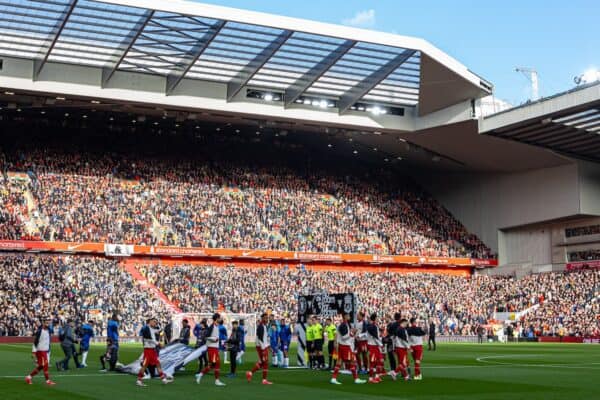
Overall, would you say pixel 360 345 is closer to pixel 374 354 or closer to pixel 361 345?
pixel 361 345

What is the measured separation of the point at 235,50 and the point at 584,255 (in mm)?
33582

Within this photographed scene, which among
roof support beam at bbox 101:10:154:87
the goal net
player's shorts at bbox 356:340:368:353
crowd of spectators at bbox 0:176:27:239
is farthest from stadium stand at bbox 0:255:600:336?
player's shorts at bbox 356:340:368:353

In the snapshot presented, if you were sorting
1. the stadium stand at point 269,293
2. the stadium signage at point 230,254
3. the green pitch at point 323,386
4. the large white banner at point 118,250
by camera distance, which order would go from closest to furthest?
the green pitch at point 323,386 < the stadium stand at point 269,293 < the stadium signage at point 230,254 < the large white banner at point 118,250

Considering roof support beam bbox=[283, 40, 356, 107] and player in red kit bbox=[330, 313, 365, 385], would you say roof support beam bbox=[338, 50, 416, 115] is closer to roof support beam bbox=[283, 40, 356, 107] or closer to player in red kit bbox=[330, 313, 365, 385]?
roof support beam bbox=[283, 40, 356, 107]

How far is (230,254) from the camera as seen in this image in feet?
194

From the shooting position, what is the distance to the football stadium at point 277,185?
1861 inches

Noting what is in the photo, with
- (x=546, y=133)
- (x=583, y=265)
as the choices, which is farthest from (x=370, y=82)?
(x=583, y=265)

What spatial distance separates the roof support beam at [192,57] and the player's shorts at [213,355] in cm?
2869

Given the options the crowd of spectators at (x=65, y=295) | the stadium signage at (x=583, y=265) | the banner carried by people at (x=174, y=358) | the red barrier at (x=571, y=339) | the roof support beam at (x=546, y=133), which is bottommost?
the red barrier at (x=571, y=339)

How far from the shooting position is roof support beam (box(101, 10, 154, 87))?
4494 cm

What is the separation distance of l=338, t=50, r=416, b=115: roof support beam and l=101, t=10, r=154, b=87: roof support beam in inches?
636

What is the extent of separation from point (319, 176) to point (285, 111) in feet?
48.2

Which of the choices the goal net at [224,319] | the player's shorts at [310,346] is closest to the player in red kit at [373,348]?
the player's shorts at [310,346]

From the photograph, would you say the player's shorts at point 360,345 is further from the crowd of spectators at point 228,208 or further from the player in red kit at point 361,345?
the crowd of spectators at point 228,208
